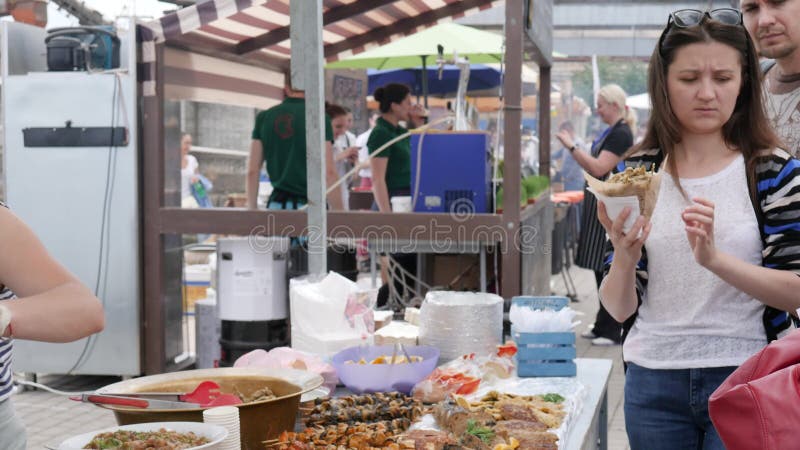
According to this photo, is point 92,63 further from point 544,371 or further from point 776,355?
point 776,355

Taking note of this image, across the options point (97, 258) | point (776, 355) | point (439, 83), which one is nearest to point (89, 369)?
point (97, 258)

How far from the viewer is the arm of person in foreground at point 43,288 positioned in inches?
72.9

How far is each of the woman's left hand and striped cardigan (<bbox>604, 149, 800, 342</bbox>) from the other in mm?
186

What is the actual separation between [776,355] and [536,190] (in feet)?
18.1

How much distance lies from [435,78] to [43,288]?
11840mm

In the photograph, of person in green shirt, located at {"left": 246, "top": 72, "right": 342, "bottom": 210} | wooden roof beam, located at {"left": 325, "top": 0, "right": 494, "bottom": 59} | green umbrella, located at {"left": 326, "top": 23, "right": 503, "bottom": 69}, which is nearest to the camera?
person in green shirt, located at {"left": 246, "top": 72, "right": 342, "bottom": 210}

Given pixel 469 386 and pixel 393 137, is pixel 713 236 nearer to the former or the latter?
pixel 469 386

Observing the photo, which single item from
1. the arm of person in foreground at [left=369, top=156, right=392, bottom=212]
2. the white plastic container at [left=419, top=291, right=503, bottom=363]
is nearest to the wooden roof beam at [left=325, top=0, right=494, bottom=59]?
the arm of person in foreground at [left=369, top=156, right=392, bottom=212]

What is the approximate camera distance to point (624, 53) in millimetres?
24047

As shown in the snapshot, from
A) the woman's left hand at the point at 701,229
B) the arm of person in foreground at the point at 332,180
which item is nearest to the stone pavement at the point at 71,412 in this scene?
the arm of person in foreground at the point at 332,180

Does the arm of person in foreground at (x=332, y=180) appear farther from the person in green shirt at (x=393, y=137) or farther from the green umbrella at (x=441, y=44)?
the green umbrella at (x=441, y=44)

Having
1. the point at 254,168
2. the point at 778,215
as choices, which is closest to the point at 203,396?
the point at 778,215

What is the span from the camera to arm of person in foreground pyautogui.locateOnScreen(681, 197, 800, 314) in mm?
2053

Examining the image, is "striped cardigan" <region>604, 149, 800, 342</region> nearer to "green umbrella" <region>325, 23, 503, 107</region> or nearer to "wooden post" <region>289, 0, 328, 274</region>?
"wooden post" <region>289, 0, 328, 274</region>
